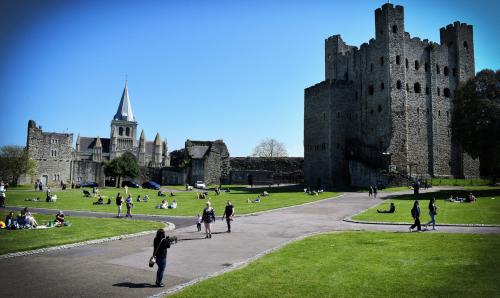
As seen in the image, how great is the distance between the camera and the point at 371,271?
428 inches

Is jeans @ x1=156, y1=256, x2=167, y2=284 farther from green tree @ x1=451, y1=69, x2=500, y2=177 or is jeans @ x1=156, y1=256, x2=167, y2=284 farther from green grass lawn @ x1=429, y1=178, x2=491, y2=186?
green grass lawn @ x1=429, y1=178, x2=491, y2=186

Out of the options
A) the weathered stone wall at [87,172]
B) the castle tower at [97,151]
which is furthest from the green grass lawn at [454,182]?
the castle tower at [97,151]

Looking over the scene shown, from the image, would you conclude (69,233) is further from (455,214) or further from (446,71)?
(446,71)

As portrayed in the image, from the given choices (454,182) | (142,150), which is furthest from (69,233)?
(142,150)

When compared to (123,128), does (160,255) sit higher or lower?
lower

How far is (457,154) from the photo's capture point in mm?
58188

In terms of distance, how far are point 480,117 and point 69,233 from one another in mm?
38482

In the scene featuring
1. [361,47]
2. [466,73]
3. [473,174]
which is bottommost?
[473,174]

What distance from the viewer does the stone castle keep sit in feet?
180

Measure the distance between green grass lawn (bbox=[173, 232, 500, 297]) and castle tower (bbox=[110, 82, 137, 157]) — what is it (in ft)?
408

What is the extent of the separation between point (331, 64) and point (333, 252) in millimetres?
58927

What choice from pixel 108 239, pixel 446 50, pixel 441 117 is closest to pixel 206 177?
pixel 441 117

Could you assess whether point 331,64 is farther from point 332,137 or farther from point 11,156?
point 11,156

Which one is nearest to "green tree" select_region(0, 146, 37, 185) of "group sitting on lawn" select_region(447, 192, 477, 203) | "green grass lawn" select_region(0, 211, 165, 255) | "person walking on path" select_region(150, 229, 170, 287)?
"green grass lawn" select_region(0, 211, 165, 255)
